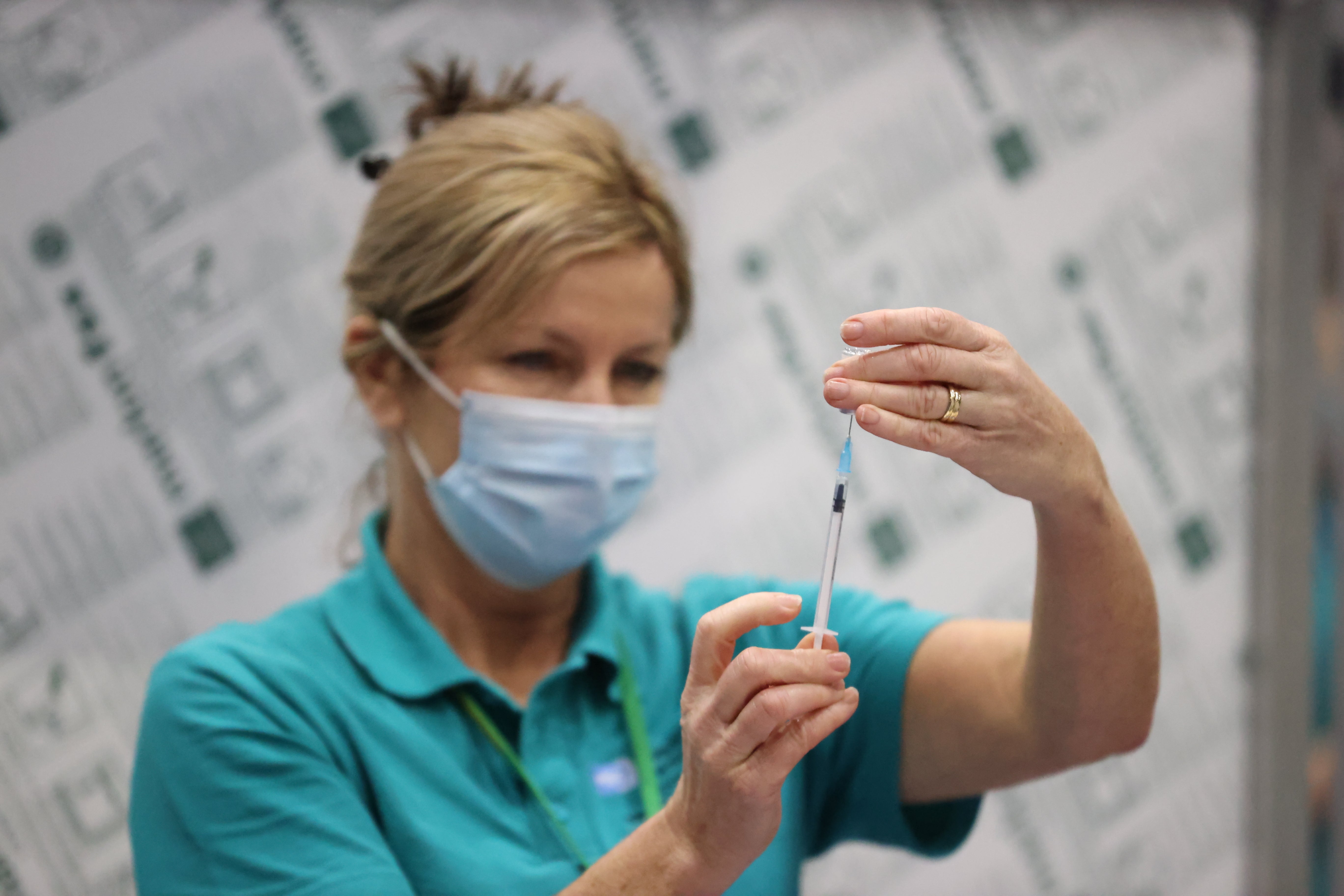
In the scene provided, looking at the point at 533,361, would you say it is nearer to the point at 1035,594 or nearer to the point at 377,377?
the point at 377,377

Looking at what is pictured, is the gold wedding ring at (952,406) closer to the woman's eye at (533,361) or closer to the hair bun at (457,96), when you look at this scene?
the woman's eye at (533,361)

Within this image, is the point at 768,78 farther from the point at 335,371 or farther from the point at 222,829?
the point at 222,829

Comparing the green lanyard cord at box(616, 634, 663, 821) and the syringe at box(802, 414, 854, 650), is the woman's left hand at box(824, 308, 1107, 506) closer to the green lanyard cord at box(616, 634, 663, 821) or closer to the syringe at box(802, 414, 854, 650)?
the syringe at box(802, 414, 854, 650)

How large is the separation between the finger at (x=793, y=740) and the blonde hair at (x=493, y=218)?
1.57ft

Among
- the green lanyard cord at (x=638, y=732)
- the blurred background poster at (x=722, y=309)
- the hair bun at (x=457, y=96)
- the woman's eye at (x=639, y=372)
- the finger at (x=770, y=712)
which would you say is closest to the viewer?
the finger at (x=770, y=712)

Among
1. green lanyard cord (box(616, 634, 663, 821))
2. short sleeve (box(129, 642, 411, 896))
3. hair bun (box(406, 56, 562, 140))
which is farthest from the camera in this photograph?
hair bun (box(406, 56, 562, 140))

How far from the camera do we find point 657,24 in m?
1.71

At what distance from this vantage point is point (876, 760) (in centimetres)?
102

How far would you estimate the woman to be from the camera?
2.28 feet

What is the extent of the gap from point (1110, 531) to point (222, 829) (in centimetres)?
74

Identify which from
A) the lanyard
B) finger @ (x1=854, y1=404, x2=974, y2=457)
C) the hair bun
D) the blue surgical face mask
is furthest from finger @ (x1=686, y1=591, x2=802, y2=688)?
the hair bun

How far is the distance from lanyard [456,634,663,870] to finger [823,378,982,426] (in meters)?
0.41

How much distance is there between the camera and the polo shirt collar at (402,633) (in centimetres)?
94

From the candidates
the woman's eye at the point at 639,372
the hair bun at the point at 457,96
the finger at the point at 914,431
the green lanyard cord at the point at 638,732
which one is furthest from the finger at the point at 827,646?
the hair bun at the point at 457,96
